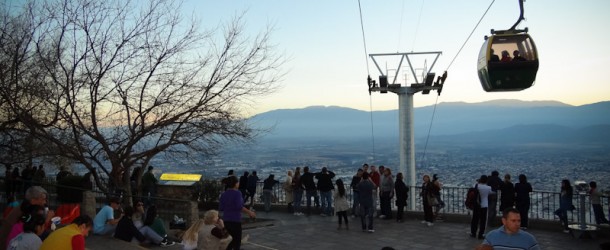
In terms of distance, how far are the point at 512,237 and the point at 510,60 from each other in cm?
921

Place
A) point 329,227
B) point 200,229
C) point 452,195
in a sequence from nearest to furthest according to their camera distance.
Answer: point 200,229, point 329,227, point 452,195

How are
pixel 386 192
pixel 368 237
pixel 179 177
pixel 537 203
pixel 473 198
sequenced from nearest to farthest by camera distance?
pixel 473 198 → pixel 368 237 → pixel 537 203 → pixel 386 192 → pixel 179 177

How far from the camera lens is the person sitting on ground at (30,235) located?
5.73 m

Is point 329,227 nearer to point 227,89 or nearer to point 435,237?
point 435,237

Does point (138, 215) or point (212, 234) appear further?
point (138, 215)

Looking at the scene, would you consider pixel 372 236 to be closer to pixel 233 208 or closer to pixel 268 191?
pixel 233 208

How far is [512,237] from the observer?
5.02 metres

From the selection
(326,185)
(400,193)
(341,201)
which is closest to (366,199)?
(341,201)

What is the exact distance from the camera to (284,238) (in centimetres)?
1284

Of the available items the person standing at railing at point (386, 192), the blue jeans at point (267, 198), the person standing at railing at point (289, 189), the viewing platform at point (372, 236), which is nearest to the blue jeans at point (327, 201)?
the viewing platform at point (372, 236)

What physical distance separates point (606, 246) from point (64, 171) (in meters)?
16.2

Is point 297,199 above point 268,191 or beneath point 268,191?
beneath

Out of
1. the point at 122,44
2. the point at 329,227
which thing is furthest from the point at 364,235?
the point at 122,44

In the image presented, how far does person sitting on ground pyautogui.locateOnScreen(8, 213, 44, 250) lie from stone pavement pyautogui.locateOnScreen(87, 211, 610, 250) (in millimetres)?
3759
